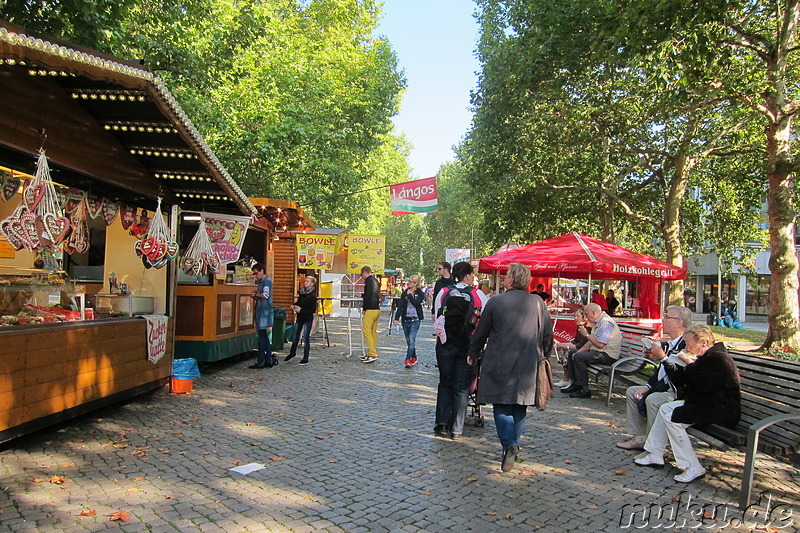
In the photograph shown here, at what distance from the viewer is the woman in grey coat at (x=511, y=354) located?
477 centimetres

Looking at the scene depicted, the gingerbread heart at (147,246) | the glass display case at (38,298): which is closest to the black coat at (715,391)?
the glass display case at (38,298)

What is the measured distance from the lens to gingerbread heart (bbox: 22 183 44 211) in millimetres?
4909

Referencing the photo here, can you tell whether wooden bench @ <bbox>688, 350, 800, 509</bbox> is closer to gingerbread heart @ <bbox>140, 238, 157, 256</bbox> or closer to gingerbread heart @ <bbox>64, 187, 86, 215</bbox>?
gingerbread heart @ <bbox>140, 238, 157, 256</bbox>

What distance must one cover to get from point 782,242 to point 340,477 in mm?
11785

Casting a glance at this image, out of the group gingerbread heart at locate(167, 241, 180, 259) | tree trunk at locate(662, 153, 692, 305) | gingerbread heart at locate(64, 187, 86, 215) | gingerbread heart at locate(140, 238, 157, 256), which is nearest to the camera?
gingerbread heart at locate(64, 187, 86, 215)

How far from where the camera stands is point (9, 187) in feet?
17.3

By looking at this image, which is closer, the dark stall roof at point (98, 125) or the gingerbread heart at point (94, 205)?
the dark stall roof at point (98, 125)

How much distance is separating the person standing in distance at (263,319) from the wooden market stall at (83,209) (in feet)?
8.29

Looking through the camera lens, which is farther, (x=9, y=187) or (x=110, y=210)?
(x=110, y=210)

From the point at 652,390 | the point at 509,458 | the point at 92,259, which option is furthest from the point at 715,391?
the point at 92,259

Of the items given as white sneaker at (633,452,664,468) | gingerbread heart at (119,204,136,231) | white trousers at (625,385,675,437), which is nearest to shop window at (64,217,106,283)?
gingerbread heart at (119,204,136,231)

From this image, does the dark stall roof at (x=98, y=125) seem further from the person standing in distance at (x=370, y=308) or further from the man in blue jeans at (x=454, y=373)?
the person standing in distance at (x=370, y=308)

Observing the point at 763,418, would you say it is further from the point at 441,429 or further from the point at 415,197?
the point at 415,197

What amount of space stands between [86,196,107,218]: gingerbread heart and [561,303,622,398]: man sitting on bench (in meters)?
6.67
